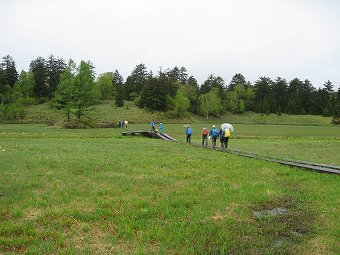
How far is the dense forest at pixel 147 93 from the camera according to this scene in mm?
77875

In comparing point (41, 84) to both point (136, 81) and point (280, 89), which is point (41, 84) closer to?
point (136, 81)

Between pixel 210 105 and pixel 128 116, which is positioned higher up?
pixel 210 105

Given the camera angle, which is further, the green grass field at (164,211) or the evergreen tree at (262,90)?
the evergreen tree at (262,90)

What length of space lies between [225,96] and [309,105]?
1598 inches

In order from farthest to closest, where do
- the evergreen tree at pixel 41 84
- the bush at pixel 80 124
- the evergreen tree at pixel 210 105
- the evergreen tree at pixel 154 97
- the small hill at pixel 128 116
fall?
the evergreen tree at pixel 210 105 → the evergreen tree at pixel 41 84 → the evergreen tree at pixel 154 97 → the small hill at pixel 128 116 → the bush at pixel 80 124

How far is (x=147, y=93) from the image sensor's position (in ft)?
367

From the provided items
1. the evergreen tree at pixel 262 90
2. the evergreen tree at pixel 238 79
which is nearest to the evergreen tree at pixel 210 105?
the evergreen tree at pixel 262 90

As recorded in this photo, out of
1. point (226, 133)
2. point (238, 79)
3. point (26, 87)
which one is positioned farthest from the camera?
point (238, 79)

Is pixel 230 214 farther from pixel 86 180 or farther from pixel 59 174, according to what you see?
pixel 59 174

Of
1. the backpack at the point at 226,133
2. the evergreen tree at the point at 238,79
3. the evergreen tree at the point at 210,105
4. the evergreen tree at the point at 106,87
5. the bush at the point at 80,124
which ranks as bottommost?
the bush at the point at 80,124

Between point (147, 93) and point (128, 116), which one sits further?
point (147, 93)

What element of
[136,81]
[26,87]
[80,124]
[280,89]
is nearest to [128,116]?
[80,124]

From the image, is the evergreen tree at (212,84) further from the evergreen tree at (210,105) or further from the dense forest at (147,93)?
the evergreen tree at (210,105)

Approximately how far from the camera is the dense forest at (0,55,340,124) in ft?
255
